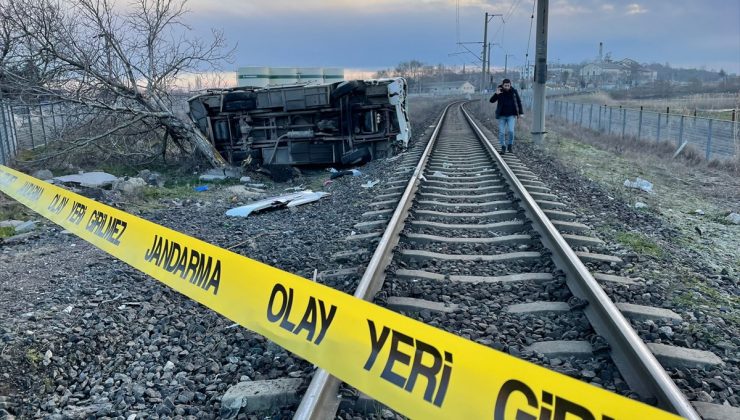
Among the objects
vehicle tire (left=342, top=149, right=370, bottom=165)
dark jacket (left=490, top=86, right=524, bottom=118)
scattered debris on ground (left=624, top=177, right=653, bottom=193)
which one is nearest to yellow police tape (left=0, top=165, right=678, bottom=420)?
scattered debris on ground (left=624, top=177, right=653, bottom=193)

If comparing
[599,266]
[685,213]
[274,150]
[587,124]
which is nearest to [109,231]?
[599,266]

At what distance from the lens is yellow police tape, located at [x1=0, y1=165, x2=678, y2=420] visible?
185 cm

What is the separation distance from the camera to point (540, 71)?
17047 millimetres

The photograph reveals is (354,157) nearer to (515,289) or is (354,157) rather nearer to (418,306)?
(515,289)

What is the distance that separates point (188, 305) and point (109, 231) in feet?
3.22

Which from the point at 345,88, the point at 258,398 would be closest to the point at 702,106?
the point at 345,88

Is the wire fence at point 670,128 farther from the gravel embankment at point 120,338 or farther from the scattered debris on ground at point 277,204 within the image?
the gravel embankment at point 120,338

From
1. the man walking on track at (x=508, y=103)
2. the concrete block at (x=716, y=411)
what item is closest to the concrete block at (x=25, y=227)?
the concrete block at (x=716, y=411)

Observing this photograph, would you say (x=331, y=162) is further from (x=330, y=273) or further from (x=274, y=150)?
(x=330, y=273)

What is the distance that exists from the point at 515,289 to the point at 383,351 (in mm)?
2502

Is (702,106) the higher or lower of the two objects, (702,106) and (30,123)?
the lower

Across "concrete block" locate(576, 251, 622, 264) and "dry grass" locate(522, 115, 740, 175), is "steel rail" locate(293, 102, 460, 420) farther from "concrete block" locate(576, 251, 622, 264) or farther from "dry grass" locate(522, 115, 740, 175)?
"dry grass" locate(522, 115, 740, 175)

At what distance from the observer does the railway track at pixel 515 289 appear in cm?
313

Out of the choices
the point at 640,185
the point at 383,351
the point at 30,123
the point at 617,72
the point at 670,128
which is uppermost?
the point at 617,72
